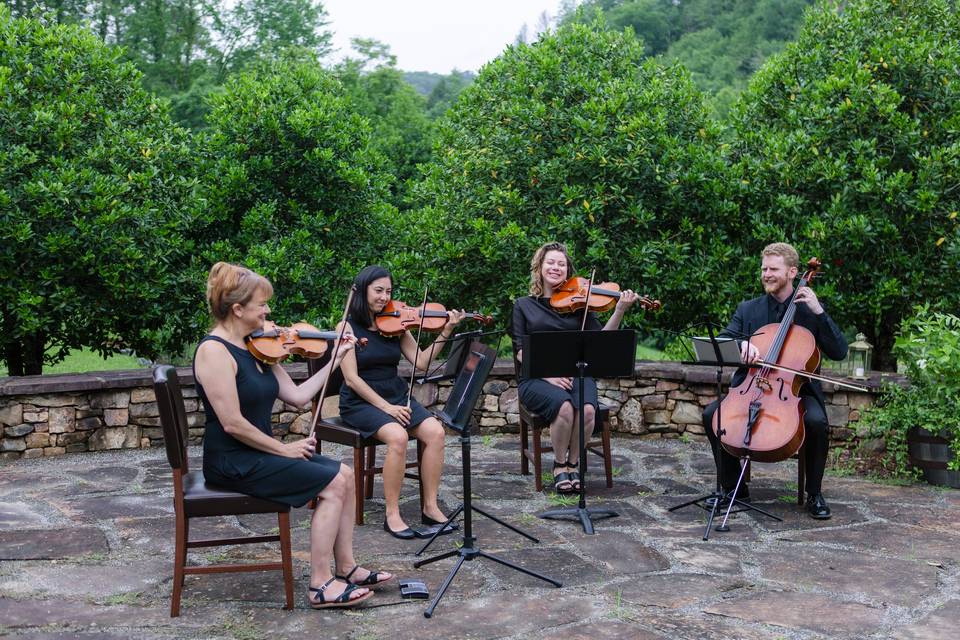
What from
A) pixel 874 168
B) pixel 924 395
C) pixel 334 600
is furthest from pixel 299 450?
pixel 874 168

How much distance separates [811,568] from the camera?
446 centimetres

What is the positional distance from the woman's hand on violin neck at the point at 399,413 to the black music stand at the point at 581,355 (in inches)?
28.9

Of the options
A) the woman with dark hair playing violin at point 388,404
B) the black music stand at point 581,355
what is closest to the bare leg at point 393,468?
the woman with dark hair playing violin at point 388,404

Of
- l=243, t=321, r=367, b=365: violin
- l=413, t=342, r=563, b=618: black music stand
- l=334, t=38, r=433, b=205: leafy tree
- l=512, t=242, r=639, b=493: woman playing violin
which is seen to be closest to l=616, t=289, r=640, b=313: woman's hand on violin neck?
l=512, t=242, r=639, b=493: woman playing violin

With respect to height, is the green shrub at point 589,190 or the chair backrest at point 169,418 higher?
the green shrub at point 589,190

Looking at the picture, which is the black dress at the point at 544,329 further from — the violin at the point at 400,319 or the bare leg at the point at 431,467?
the bare leg at the point at 431,467

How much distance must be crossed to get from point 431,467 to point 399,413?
0.34 m

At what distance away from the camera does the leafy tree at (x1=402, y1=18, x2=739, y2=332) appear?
24.4 feet

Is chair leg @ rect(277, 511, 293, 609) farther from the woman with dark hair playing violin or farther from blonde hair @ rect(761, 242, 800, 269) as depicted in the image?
blonde hair @ rect(761, 242, 800, 269)

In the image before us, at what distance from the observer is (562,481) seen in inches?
230

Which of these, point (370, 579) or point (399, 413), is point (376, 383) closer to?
point (399, 413)

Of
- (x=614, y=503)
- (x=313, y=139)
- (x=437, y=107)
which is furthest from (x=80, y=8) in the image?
(x=614, y=503)

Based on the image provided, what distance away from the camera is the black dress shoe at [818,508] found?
5316mm

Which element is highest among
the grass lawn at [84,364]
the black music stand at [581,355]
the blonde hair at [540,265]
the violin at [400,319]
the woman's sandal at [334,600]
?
the blonde hair at [540,265]
